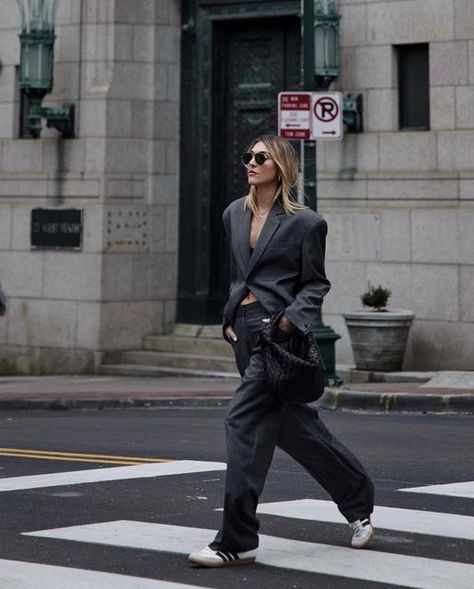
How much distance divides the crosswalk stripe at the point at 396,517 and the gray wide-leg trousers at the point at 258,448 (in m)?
0.60

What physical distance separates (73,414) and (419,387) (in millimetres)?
3626

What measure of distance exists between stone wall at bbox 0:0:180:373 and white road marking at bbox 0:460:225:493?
9747 millimetres

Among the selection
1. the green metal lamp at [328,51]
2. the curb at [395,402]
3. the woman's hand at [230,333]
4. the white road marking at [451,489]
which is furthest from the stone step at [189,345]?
the woman's hand at [230,333]

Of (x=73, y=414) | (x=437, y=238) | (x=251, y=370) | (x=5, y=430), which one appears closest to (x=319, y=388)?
(x=251, y=370)

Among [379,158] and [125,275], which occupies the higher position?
[379,158]

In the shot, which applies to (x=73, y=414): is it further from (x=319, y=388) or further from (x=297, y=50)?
(x=319, y=388)

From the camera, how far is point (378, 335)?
18062 millimetres

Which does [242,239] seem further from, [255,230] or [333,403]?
[333,403]

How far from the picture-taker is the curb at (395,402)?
15359 mm

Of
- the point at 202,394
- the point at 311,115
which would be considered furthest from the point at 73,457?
the point at 311,115

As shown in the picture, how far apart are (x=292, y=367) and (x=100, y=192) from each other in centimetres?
1344

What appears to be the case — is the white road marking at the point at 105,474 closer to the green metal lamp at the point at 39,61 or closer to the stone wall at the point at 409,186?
the stone wall at the point at 409,186

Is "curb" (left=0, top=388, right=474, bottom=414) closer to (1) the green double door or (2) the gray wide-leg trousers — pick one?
(1) the green double door

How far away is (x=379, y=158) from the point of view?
62.5ft
